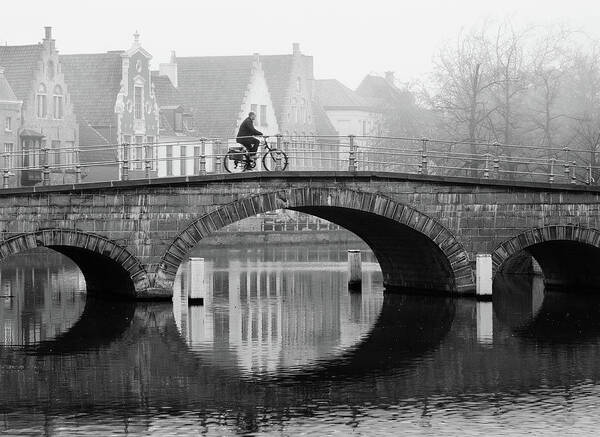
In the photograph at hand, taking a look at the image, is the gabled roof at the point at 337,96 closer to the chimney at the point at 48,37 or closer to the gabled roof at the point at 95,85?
the gabled roof at the point at 95,85

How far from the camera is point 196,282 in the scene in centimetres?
4228

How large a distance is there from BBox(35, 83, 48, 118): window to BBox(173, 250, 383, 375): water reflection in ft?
69.0

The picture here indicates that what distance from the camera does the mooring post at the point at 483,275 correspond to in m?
42.7

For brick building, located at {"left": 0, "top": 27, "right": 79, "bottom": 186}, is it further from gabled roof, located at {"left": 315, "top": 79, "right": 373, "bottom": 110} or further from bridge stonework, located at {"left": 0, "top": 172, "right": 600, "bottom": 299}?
gabled roof, located at {"left": 315, "top": 79, "right": 373, "bottom": 110}

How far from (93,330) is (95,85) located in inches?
2122

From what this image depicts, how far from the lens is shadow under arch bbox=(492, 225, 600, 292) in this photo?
43438 millimetres

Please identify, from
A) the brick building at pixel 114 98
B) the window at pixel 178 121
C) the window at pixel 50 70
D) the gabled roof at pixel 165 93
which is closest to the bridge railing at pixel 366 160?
the brick building at pixel 114 98

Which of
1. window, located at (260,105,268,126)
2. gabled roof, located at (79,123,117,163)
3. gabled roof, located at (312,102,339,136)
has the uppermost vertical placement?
gabled roof, located at (312,102,339,136)

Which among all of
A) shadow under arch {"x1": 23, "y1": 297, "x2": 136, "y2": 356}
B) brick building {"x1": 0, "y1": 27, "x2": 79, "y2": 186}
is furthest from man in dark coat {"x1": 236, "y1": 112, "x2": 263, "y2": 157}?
brick building {"x1": 0, "y1": 27, "x2": 79, "y2": 186}

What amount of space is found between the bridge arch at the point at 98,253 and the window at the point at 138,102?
44463 mm

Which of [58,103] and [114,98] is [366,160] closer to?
[114,98]

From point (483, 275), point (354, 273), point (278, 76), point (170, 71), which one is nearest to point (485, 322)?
point (483, 275)

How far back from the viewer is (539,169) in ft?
206

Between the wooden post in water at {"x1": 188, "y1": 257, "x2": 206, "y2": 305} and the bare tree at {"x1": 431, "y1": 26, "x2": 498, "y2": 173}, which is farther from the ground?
the bare tree at {"x1": 431, "y1": 26, "x2": 498, "y2": 173}
